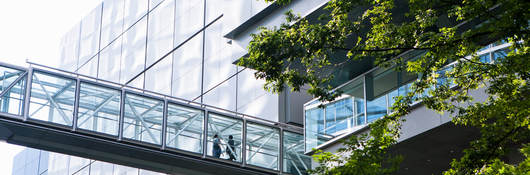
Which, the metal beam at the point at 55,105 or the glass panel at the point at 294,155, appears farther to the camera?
the glass panel at the point at 294,155

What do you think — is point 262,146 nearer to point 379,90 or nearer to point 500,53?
point 379,90

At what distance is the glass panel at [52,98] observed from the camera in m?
22.9

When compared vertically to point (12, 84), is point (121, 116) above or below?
below

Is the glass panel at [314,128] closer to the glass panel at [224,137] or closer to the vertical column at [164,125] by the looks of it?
the glass panel at [224,137]

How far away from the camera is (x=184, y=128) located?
83.5 feet

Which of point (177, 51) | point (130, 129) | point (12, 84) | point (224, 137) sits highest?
point (177, 51)

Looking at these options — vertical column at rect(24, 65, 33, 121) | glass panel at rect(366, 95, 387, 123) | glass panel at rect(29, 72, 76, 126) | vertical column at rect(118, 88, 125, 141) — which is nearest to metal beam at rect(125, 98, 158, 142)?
vertical column at rect(118, 88, 125, 141)

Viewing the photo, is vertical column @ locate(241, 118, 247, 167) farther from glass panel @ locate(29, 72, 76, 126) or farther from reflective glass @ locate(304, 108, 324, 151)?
glass panel @ locate(29, 72, 76, 126)

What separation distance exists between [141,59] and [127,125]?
Result: 1509 centimetres

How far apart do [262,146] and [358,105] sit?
18.2ft

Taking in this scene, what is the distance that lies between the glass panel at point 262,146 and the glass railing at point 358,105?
2.95 meters

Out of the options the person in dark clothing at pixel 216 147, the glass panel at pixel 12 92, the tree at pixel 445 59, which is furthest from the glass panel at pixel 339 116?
the glass panel at pixel 12 92

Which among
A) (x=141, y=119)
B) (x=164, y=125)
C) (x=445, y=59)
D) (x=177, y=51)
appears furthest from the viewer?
(x=177, y=51)

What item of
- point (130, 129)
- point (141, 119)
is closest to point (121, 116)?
point (130, 129)
